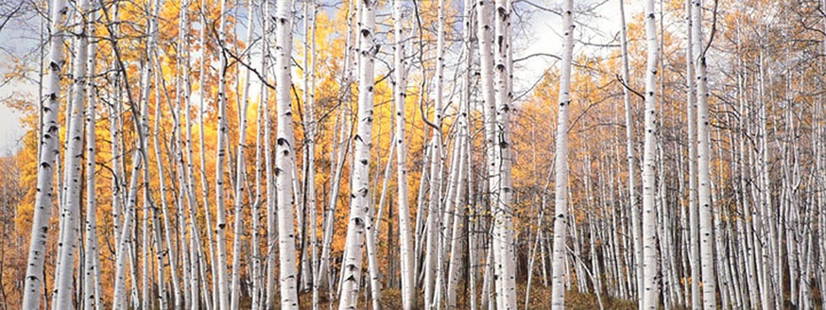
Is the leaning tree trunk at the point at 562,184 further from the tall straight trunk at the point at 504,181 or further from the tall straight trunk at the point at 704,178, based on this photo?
the tall straight trunk at the point at 704,178

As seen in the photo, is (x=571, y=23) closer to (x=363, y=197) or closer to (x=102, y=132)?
(x=363, y=197)

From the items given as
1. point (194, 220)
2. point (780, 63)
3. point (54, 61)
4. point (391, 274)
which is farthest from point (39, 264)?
point (391, 274)

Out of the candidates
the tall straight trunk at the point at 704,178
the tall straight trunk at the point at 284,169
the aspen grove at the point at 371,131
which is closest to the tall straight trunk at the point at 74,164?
the aspen grove at the point at 371,131

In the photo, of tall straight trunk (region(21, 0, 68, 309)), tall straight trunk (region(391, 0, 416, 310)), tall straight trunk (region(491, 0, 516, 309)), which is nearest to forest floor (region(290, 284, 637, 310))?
tall straight trunk (region(391, 0, 416, 310))

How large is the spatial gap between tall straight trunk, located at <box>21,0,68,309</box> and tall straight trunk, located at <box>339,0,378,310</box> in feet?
6.35

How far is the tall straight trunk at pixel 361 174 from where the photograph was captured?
380 cm

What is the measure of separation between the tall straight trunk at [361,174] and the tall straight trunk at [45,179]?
1.94 metres

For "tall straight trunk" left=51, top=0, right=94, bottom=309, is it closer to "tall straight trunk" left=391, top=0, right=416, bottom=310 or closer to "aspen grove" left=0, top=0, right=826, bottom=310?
"aspen grove" left=0, top=0, right=826, bottom=310

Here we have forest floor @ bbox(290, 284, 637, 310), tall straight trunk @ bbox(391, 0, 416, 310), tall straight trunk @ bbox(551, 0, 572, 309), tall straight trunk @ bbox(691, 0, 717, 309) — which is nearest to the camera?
tall straight trunk @ bbox(551, 0, 572, 309)

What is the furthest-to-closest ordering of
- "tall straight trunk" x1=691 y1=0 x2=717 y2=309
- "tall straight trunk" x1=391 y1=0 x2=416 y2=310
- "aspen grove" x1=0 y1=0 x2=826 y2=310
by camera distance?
"tall straight trunk" x1=391 y1=0 x2=416 y2=310 < "tall straight trunk" x1=691 y1=0 x2=717 y2=309 < "aspen grove" x1=0 y1=0 x2=826 y2=310

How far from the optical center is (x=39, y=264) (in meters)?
3.80

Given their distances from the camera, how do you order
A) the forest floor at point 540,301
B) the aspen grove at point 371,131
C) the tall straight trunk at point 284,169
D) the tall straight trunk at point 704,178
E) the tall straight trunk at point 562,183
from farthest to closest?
the forest floor at point 540,301 < the tall straight trunk at point 704,178 < the tall straight trunk at point 562,183 < the aspen grove at point 371,131 < the tall straight trunk at point 284,169

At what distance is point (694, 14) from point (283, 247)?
14.4 ft

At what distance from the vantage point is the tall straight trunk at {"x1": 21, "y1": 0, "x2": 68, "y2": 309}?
3771 mm
